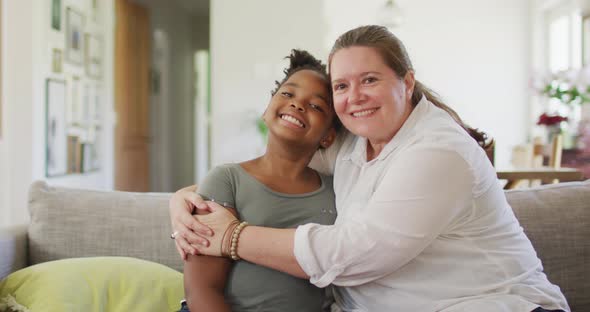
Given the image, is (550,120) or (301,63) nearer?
(301,63)

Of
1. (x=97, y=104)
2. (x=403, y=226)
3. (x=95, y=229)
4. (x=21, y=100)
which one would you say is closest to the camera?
(x=403, y=226)

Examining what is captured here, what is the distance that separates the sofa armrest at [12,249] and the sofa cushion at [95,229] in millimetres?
25

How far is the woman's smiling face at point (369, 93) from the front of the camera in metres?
1.26

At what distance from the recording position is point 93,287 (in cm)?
134

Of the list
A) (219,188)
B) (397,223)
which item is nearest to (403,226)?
(397,223)

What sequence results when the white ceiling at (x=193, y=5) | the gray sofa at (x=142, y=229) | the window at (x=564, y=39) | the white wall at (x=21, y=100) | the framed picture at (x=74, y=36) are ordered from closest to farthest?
1. the gray sofa at (x=142, y=229)
2. the white wall at (x=21, y=100)
3. the framed picture at (x=74, y=36)
4. the window at (x=564, y=39)
5. the white ceiling at (x=193, y=5)

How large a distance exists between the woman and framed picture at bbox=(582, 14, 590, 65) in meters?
4.33

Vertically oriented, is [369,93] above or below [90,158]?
above

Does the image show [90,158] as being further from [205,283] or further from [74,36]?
[205,283]

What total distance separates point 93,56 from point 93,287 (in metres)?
4.03

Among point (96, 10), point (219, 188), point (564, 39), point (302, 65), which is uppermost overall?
point (96, 10)

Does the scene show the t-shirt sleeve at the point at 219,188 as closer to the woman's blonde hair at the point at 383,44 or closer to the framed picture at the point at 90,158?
the woman's blonde hair at the point at 383,44

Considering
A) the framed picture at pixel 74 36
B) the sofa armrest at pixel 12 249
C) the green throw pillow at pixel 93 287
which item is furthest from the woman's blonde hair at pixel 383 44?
the framed picture at pixel 74 36

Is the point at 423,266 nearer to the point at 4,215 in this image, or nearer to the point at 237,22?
the point at 4,215
